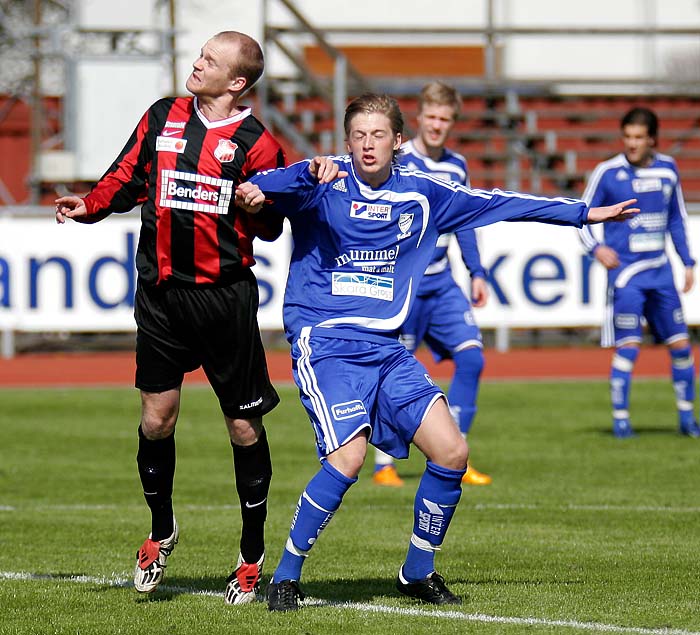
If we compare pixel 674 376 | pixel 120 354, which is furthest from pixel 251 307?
pixel 120 354

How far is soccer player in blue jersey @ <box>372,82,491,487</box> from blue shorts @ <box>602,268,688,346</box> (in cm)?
240

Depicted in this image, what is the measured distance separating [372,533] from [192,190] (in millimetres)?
2663

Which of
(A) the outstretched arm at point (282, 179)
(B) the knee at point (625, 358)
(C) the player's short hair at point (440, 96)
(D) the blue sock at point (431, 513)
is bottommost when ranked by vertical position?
(D) the blue sock at point (431, 513)

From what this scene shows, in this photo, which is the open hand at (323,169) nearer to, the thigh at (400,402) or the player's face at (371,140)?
the player's face at (371,140)

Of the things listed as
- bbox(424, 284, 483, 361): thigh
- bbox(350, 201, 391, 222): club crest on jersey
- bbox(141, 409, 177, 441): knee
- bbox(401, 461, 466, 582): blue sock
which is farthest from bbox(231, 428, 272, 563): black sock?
bbox(424, 284, 483, 361): thigh

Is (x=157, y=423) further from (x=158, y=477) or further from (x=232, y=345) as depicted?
(x=232, y=345)

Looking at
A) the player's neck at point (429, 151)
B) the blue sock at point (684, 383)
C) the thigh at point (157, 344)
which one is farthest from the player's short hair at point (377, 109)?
the blue sock at point (684, 383)

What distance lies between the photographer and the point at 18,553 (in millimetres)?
7145

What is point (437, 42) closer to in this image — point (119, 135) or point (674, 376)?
point (119, 135)

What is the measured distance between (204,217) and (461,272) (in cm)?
1287

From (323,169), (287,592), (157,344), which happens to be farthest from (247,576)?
(323,169)

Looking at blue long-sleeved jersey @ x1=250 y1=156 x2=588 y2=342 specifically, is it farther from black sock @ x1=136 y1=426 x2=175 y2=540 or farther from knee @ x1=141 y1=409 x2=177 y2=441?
black sock @ x1=136 y1=426 x2=175 y2=540

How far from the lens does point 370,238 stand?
19.5 feet

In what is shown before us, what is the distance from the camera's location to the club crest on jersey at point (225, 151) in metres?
5.83
